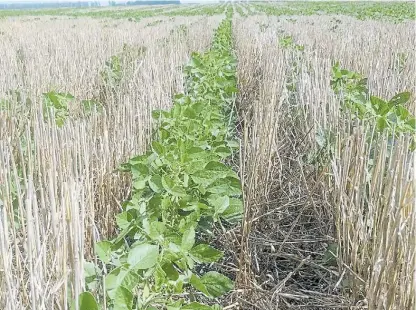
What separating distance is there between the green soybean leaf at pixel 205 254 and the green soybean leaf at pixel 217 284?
50 mm

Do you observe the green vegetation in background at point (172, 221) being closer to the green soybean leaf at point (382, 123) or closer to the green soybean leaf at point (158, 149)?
the green soybean leaf at point (158, 149)

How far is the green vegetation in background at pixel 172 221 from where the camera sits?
1.20 metres

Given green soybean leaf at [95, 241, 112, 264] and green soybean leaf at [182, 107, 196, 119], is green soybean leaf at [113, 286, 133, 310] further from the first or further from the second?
green soybean leaf at [182, 107, 196, 119]

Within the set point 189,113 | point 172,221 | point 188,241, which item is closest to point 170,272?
point 188,241

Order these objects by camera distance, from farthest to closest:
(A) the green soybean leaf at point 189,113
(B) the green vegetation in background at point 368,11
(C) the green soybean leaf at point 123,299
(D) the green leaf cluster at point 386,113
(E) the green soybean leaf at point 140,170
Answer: (B) the green vegetation in background at point 368,11, (A) the green soybean leaf at point 189,113, (D) the green leaf cluster at point 386,113, (E) the green soybean leaf at point 140,170, (C) the green soybean leaf at point 123,299

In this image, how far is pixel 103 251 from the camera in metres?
1.21

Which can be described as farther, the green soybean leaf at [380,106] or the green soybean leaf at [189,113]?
the green soybean leaf at [189,113]

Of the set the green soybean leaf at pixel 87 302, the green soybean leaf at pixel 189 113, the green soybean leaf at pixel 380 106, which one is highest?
the green soybean leaf at pixel 380 106

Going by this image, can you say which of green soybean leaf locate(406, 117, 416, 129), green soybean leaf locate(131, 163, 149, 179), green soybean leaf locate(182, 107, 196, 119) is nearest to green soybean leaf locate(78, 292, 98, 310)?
green soybean leaf locate(131, 163, 149, 179)

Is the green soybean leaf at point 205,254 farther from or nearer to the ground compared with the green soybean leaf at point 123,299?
nearer to the ground

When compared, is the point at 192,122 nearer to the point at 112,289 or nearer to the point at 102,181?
the point at 102,181

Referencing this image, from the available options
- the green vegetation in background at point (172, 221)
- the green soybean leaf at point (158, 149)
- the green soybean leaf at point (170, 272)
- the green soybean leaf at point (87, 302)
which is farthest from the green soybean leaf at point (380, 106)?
the green soybean leaf at point (87, 302)

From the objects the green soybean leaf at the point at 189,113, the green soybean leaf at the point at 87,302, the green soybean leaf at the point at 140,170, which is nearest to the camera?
the green soybean leaf at the point at 87,302

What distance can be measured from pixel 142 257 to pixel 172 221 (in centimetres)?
46
